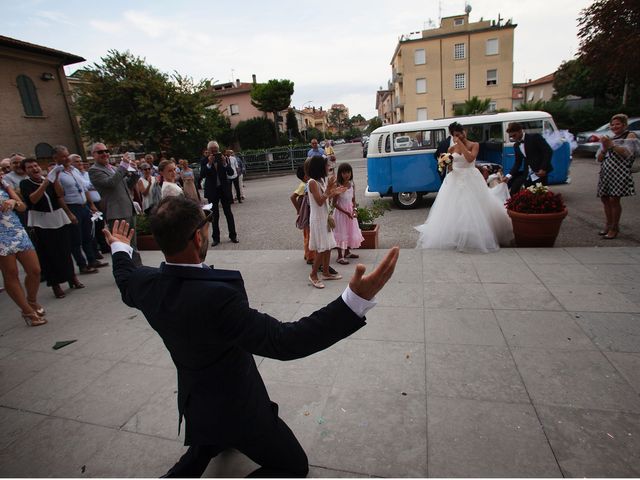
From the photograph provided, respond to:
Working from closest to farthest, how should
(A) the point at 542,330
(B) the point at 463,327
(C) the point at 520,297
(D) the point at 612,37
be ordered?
(A) the point at 542,330, (B) the point at 463,327, (C) the point at 520,297, (D) the point at 612,37

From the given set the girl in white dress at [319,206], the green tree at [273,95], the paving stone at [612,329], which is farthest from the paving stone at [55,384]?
the green tree at [273,95]

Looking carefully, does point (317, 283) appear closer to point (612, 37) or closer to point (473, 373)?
point (473, 373)

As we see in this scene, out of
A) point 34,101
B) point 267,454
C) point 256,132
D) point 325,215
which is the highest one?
point 34,101

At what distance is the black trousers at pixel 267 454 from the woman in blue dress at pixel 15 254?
3681mm

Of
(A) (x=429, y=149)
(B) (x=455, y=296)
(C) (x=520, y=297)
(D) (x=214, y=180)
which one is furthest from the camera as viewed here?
(A) (x=429, y=149)

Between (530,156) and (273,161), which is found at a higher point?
(530,156)

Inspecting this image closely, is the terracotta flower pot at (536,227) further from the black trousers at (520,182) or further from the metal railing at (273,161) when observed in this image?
the metal railing at (273,161)

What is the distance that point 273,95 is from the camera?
39.0 metres

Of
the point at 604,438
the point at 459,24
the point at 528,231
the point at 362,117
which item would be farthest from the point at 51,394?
the point at 362,117

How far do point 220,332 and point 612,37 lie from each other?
45.9ft

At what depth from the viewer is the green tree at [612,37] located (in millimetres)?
9656

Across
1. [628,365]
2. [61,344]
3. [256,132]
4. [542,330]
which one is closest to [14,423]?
[61,344]

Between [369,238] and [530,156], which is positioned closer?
[369,238]

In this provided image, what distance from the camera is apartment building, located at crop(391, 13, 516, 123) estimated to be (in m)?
38.4
